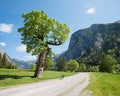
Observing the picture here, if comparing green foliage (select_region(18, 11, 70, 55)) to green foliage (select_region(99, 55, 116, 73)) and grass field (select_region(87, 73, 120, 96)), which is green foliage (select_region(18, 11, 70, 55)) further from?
green foliage (select_region(99, 55, 116, 73))

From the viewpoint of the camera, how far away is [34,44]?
43.3 meters

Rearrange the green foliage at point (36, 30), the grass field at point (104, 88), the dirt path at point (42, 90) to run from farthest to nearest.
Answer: the green foliage at point (36, 30) < the grass field at point (104, 88) < the dirt path at point (42, 90)

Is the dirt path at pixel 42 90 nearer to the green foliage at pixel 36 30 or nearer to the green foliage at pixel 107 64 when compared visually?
the green foliage at pixel 36 30

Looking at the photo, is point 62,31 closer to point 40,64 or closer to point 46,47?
point 46,47

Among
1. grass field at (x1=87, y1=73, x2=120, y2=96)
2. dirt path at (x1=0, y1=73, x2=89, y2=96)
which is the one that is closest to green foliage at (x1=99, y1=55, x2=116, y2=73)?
grass field at (x1=87, y1=73, x2=120, y2=96)

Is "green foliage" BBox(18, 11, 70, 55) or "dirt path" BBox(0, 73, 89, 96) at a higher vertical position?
"green foliage" BBox(18, 11, 70, 55)

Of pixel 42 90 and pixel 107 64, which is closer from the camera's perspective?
pixel 42 90

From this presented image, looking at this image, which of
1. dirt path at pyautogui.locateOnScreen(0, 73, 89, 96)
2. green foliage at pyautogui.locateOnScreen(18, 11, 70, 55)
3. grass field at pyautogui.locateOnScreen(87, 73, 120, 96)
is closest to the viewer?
dirt path at pyautogui.locateOnScreen(0, 73, 89, 96)

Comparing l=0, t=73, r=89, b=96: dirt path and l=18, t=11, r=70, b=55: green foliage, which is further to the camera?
l=18, t=11, r=70, b=55: green foliage

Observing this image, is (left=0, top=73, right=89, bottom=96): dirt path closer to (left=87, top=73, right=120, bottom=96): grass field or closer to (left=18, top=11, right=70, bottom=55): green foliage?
(left=87, top=73, right=120, bottom=96): grass field

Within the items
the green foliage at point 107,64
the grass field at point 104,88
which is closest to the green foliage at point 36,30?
the grass field at point 104,88

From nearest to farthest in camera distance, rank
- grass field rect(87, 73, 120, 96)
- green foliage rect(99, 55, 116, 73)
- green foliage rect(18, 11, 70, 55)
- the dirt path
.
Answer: the dirt path < grass field rect(87, 73, 120, 96) < green foliage rect(18, 11, 70, 55) < green foliage rect(99, 55, 116, 73)

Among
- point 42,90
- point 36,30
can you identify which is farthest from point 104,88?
point 36,30

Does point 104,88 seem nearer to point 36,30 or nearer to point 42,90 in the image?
point 42,90
